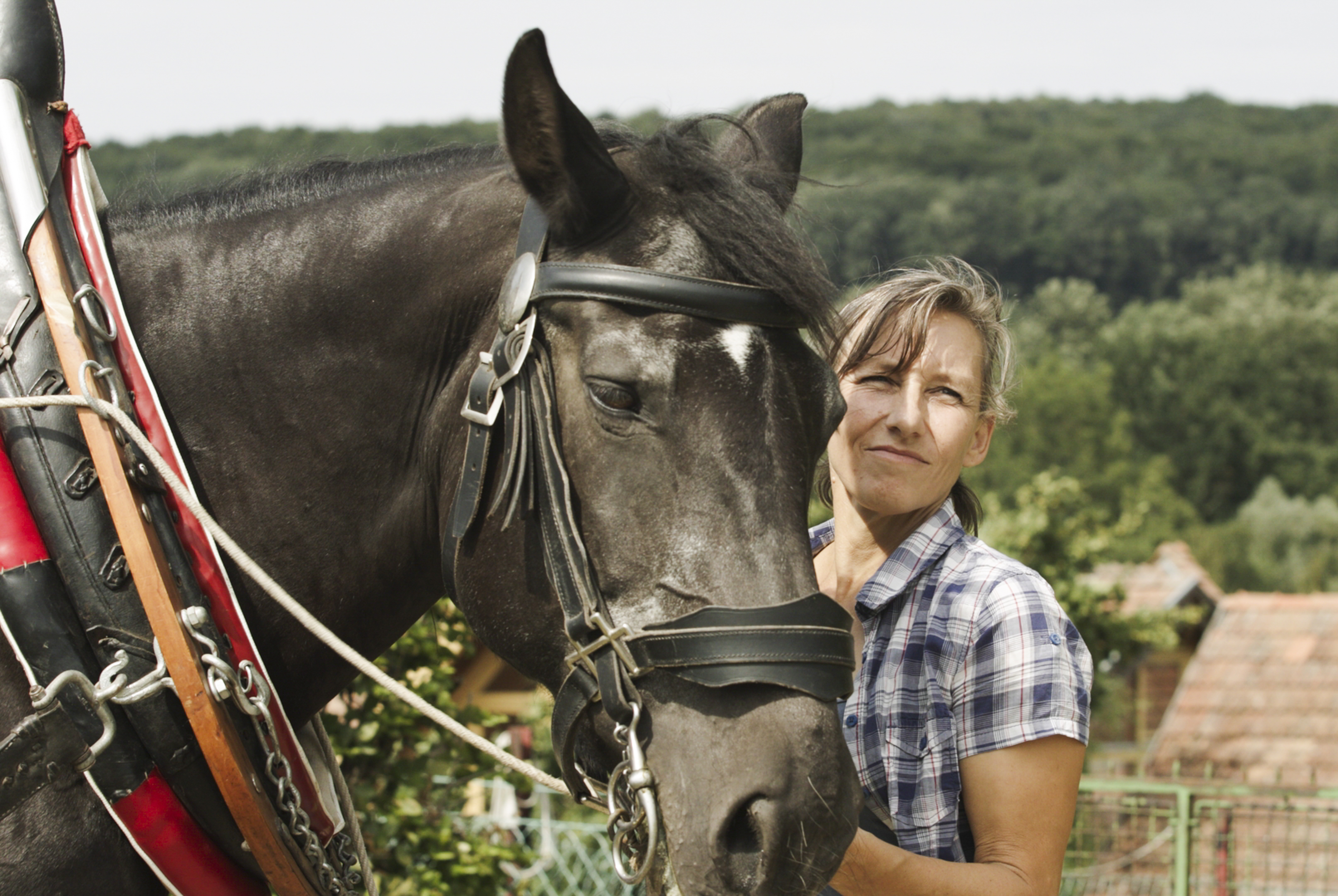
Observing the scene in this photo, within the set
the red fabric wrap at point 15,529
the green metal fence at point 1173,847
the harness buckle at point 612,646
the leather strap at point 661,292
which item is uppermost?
the leather strap at point 661,292

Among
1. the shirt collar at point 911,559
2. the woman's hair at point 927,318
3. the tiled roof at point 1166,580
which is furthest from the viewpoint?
the tiled roof at point 1166,580

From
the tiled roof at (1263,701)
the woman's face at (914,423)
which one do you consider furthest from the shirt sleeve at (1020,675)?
the tiled roof at (1263,701)

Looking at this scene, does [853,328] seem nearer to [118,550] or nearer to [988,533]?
[118,550]

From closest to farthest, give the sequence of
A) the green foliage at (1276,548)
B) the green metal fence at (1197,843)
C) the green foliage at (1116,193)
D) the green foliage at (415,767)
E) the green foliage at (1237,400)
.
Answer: the green foliage at (415,767) → the green metal fence at (1197,843) → the green foliage at (1276,548) → the green foliage at (1237,400) → the green foliage at (1116,193)

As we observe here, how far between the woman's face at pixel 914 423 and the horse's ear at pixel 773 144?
0.48 m

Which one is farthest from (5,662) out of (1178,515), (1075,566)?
(1178,515)

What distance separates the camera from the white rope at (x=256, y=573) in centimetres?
165

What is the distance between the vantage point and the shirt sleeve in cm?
201

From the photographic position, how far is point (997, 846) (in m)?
2.00

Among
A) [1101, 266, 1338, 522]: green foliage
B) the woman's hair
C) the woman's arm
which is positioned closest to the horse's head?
the woman's arm

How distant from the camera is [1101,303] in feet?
247

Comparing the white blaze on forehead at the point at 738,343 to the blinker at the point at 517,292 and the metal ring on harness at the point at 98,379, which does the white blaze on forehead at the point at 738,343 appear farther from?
the metal ring on harness at the point at 98,379

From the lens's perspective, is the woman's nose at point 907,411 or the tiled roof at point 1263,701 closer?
the woman's nose at point 907,411

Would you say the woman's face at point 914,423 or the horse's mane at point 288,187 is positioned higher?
the horse's mane at point 288,187
